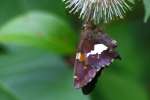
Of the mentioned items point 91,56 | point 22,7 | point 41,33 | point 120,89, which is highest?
point 22,7

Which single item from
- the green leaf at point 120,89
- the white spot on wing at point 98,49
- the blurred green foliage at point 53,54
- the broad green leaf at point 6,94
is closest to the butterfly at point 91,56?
the white spot on wing at point 98,49

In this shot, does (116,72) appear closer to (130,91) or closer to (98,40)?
(130,91)

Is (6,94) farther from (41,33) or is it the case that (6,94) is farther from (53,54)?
(53,54)

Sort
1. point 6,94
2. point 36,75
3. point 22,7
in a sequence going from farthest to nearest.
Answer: point 22,7, point 36,75, point 6,94

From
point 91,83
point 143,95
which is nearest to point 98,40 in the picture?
point 91,83

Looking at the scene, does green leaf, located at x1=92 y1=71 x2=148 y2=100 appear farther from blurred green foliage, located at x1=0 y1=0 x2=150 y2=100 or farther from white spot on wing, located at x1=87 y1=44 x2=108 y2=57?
white spot on wing, located at x1=87 y1=44 x2=108 y2=57

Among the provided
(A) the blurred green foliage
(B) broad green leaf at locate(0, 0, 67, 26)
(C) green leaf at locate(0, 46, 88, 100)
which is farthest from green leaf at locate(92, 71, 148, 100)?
(B) broad green leaf at locate(0, 0, 67, 26)

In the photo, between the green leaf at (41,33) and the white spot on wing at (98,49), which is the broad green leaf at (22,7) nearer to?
the green leaf at (41,33)

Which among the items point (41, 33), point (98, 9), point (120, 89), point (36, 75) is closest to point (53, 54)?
point (36, 75)
